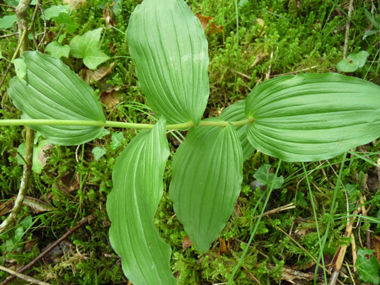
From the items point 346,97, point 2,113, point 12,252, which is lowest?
point 12,252

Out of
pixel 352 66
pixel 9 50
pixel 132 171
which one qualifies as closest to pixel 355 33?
pixel 352 66

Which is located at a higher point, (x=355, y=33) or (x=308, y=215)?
(x=355, y=33)

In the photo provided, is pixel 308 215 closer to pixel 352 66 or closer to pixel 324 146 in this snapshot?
pixel 324 146

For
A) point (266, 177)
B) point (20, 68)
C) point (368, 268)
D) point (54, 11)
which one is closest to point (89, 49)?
point (54, 11)

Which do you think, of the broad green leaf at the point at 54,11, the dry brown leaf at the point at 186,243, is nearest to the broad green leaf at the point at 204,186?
the dry brown leaf at the point at 186,243

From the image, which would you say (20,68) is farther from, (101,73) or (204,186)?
(204,186)

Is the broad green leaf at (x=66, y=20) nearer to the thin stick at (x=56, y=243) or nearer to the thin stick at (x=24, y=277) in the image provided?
the thin stick at (x=56, y=243)

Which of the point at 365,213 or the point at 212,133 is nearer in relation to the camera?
the point at 212,133
